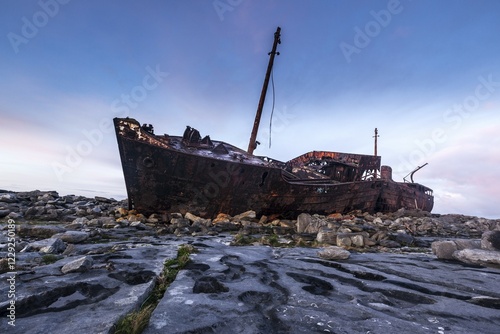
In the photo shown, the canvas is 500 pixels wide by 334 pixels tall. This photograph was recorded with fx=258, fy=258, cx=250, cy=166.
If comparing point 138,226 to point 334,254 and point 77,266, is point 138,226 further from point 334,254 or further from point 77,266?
point 334,254

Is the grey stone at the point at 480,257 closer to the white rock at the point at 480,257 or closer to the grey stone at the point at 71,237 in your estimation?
the white rock at the point at 480,257

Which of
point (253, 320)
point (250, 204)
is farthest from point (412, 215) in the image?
point (253, 320)

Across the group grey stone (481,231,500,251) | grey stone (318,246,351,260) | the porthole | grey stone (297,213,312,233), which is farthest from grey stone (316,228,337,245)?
the porthole

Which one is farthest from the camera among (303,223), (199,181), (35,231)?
(199,181)

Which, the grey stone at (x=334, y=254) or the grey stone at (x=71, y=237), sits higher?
the grey stone at (x=334, y=254)

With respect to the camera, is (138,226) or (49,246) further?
(138,226)

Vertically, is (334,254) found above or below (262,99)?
below

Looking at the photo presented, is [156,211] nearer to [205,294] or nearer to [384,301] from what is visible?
[205,294]

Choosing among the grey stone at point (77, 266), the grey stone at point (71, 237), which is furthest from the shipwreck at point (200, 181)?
the grey stone at point (77, 266)

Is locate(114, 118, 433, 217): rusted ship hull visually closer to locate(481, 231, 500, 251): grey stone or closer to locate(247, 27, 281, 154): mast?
locate(247, 27, 281, 154): mast

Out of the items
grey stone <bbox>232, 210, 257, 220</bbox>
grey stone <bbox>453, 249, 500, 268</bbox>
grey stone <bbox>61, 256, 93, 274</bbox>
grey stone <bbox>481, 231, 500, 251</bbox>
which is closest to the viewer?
grey stone <bbox>61, 256, 93, 274</bbox>

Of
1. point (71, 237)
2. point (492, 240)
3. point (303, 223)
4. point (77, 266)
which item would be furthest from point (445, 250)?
point (71, 237)

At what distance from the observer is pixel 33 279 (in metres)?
2.00

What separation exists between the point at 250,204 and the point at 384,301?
7247 millimetres
